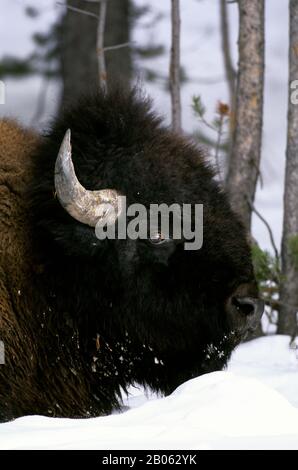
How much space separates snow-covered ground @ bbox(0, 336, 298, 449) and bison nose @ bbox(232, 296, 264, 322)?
0.62 m

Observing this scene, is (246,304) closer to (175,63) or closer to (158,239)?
(158,239)

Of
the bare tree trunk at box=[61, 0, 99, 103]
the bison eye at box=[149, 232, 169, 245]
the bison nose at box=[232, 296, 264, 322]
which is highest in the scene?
the bare tree trunk at box=[61, 0, 99, 103]

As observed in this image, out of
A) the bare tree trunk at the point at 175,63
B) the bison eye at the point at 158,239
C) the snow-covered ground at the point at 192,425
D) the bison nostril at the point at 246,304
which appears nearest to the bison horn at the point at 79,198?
the bison eye at the point at 158,239

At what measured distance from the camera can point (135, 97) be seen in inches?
244

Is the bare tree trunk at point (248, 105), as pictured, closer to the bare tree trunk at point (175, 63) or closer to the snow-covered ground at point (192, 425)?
the bare tree trunk at point (175, 63)

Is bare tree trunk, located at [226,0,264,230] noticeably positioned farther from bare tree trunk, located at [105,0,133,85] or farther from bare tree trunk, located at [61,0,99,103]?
bare tree trunk, located at [61,0,99,103]

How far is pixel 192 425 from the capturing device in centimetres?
455

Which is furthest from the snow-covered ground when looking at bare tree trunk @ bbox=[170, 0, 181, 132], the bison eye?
bare tree trunk @ bbox=[170, 0, 181, 132]

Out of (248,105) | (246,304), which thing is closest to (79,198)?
(246,304)

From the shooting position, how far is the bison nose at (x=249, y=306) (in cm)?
559

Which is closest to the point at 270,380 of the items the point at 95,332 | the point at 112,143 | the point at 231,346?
the point at 231,346

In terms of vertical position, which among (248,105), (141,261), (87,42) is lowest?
(141,261)

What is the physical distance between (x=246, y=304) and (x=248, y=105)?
312 centimetres

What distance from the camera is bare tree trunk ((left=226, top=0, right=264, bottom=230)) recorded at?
8355mm
